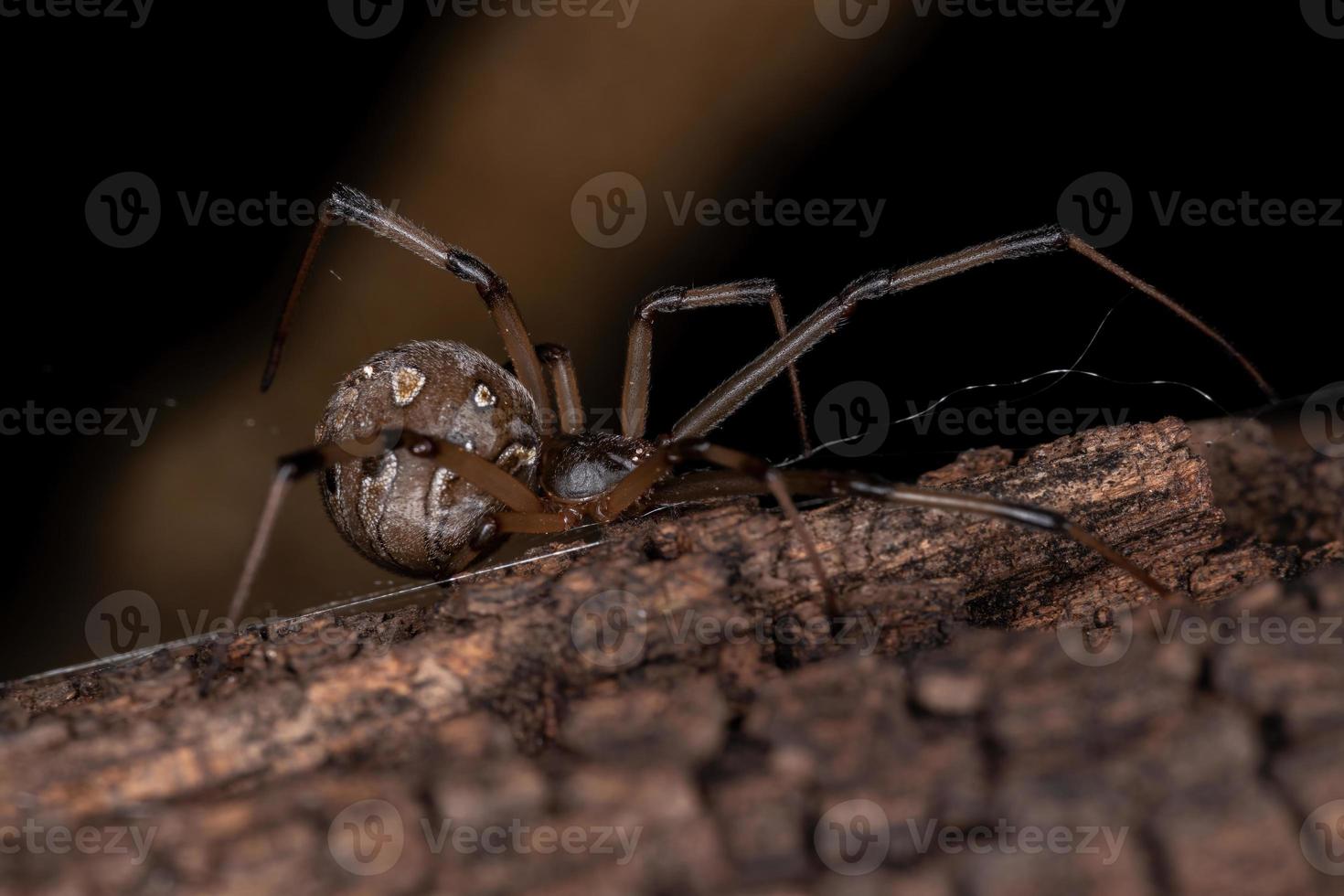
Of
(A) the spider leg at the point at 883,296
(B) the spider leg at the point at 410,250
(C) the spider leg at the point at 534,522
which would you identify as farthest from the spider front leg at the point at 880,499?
(B) the spider leg at the point at 410,250

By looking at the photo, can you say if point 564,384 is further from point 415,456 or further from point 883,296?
point 883,296

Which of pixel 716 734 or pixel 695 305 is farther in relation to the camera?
pixel 695 305

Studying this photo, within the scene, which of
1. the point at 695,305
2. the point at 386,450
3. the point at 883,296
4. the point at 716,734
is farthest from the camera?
the point at 695,305

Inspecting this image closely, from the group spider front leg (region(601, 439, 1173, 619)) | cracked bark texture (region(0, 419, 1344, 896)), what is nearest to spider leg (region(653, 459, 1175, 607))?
spider front leg (region(601, 439, 1173, 619))

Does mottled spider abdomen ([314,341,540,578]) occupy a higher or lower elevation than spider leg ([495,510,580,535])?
higher

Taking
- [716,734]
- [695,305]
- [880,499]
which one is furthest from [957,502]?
[695,305]

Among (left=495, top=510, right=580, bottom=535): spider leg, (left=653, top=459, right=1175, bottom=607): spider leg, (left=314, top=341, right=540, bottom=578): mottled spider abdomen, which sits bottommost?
(left=653, top=459, right=1175, bottom=607): spider leg

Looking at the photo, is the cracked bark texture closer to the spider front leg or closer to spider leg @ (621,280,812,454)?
the spider front leg

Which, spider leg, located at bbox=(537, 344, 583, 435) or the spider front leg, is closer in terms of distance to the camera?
the spider front leg

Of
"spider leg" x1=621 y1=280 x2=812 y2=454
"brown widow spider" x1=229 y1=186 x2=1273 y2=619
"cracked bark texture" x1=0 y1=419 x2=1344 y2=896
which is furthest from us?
"spider leg" x1=621 y1=280 x2=812 y2=454

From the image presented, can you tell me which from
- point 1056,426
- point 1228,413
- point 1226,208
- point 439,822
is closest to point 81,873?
point 439,822
